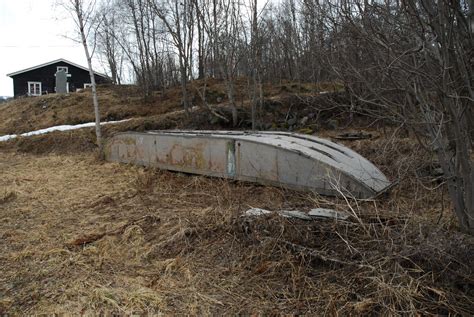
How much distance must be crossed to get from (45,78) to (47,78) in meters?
0.18

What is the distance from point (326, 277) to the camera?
339 centimetres

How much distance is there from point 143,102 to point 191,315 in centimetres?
1851

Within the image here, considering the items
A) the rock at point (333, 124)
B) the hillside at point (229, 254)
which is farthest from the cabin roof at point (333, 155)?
the rock at point (333, 124)

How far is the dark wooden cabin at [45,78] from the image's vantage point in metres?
37.4

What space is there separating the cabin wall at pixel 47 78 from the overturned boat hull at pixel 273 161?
31634mm

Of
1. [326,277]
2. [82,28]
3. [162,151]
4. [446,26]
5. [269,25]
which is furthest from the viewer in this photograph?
[269,25]

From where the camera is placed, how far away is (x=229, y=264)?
3.96 meters

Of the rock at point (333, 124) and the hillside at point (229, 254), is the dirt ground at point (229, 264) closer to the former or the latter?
the hillside at point (229, 254)

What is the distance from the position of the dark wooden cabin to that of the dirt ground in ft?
115

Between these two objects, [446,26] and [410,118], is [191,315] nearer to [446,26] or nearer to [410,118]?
[410,118]

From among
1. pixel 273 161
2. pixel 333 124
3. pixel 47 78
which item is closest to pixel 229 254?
pixel 273 161

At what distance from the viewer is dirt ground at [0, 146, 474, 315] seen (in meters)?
3.06

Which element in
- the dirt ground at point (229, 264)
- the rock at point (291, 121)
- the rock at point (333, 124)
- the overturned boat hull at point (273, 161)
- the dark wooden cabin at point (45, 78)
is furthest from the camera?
the dark wooden cabin at point (45, 78)

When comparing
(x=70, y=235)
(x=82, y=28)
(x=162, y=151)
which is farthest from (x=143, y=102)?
(x=70, y=235)
